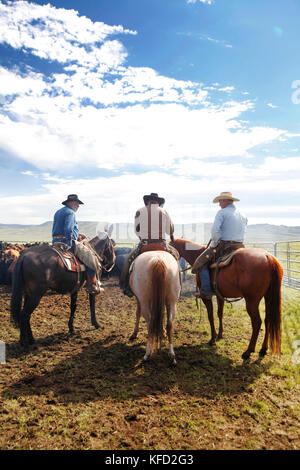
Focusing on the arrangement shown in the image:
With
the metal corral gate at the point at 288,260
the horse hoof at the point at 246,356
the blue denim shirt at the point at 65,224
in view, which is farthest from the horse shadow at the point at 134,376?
the metal corral gate at the point at 288,260

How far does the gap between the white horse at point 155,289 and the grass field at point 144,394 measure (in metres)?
0.66

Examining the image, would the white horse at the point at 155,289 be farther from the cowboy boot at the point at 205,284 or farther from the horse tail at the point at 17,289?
the horse tail at the point at 17,289

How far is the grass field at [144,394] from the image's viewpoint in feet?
9.01

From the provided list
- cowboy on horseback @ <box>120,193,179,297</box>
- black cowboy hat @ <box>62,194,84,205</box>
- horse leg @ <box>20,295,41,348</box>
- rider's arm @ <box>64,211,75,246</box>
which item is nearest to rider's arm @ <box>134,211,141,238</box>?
cowboy on horseback @ <box>120,193,179,297</box>

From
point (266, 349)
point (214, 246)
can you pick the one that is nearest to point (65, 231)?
point (214, 246)

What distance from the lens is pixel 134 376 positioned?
405 centimetres

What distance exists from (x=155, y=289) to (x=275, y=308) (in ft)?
7.47

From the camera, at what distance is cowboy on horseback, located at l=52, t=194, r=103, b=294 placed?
6.17m

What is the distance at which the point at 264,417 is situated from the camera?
10.2 ft

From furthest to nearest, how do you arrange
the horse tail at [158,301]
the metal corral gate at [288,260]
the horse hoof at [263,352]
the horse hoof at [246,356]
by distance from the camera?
the metal corral gate at [288,260], the horse hoof at [263,352], the horse hoof at [246,356], the horse tail at [158,301]

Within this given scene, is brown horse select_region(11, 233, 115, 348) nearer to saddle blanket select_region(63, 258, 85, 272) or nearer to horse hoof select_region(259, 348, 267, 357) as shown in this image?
saddle blanket select_region(63, 258, 85, 272)

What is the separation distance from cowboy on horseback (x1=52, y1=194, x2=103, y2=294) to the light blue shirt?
10.5 ft

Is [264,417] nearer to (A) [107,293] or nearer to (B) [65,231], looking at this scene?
(B) [65,231]

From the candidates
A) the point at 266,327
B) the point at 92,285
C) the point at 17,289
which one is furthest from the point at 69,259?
the point at 266,327
